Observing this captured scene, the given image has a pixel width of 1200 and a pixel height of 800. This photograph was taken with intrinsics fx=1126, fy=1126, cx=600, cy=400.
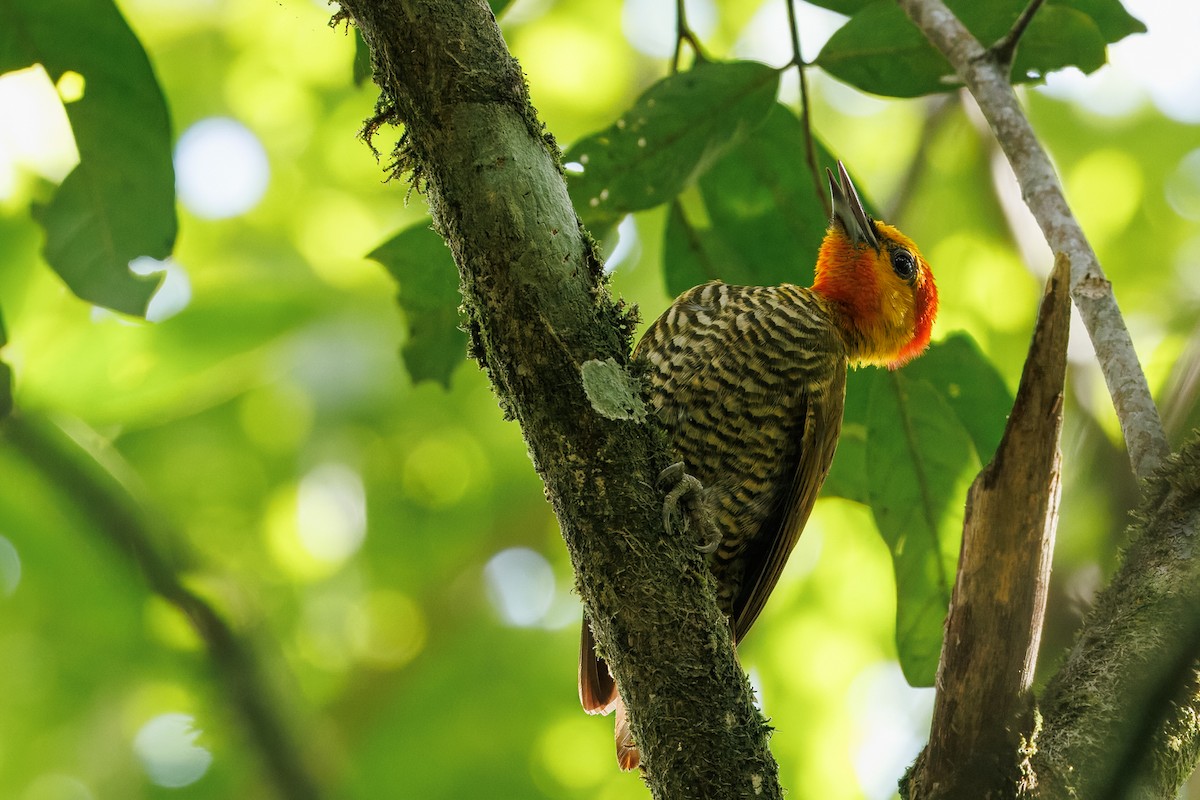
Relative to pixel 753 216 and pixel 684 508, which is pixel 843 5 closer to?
pixel 753 216

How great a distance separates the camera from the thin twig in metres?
2.67

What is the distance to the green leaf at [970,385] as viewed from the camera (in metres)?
3.22

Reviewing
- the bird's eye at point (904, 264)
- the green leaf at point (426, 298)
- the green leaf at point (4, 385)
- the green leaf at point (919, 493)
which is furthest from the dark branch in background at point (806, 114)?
the green leaf at point (4, 385)

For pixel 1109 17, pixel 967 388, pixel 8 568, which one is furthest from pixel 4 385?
pixel 1109 17

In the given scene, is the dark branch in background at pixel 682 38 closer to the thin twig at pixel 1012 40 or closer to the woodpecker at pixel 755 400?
the woodpecker at pixel 755 400

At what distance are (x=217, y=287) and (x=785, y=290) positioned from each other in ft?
6.31

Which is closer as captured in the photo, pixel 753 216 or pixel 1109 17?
pixel 1109 17

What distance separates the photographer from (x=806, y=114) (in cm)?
322

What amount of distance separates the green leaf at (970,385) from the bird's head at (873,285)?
468 millimetres

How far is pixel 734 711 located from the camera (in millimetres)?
2111

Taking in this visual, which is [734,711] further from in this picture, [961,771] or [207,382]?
[207,382]

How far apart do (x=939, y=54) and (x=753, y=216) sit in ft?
2.27

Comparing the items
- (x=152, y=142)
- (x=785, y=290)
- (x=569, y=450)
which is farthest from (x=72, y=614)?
(x=785, y=290)

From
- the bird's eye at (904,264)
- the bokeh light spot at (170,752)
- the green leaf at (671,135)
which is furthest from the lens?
the bird's eye at (904,264)
